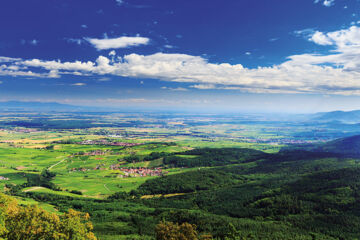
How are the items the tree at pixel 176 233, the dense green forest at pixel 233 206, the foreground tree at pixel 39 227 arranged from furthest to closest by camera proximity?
the dense green forest at pixel 233 206 → the foreground tree at pixel 39 227 → the tree at pixel 176 233

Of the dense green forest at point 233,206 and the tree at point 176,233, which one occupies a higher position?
the tree at point 176,233

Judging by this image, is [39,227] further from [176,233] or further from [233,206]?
[233,206]

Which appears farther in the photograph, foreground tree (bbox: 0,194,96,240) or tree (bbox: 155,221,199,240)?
foreground tree (bbox: 0,194,96,240)

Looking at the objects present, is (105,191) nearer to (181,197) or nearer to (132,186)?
(132,186)

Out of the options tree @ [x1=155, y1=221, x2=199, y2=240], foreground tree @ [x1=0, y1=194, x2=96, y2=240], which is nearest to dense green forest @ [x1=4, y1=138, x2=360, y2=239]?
tree @ [x1=155, y1=221, x2=199, y2=240]

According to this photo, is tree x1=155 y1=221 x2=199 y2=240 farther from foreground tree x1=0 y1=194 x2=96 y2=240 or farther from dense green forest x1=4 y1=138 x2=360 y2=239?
dense green forest x1=4 y1=138 x2=360 y2=239

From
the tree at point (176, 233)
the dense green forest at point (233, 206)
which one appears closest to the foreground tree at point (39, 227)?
the tree at point (176, 233)

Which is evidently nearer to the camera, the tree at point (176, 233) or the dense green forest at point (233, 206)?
the tree at point (176, 233)

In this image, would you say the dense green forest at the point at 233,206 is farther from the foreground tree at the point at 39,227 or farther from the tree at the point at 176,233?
the foreground tree at the point at 39,227

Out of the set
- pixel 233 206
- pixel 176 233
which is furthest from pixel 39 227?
pixel 233 206

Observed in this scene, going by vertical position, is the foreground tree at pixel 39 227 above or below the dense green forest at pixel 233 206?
above

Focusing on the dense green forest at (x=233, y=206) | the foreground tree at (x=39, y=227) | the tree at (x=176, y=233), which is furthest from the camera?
the dense green forest at (x=233, y=206)

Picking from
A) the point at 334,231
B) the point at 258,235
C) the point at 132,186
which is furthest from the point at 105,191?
the point at 334,231
